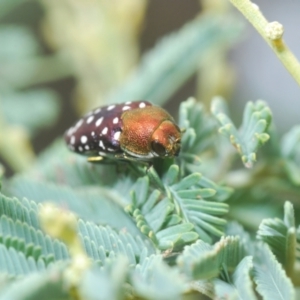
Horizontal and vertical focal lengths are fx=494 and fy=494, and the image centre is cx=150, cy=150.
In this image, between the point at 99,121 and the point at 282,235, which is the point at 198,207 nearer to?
the point at 282,235

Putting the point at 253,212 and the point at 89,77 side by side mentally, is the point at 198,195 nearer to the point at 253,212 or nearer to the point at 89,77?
the point at 253,212

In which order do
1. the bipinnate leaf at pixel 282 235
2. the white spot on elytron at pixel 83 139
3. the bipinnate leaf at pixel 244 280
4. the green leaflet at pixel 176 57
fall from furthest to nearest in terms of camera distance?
the green leaflet at pixel 176 57 < the white spot on elytron at pixel 83 139 < the bipinnate leaf at pixel 282 235 < the bipinnate leaf at pixel 244 280

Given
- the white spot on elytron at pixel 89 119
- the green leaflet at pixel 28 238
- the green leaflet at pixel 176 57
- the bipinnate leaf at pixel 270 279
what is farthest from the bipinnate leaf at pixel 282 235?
the green leaflet at pixel 176 57

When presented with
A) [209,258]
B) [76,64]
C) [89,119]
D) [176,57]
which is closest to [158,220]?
[209,258]

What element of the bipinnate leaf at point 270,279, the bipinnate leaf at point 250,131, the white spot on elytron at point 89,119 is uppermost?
the bipinnate leaf at point 250,131

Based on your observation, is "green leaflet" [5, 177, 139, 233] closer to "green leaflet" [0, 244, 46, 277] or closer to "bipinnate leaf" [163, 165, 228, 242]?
"bipinnate leaf" [163, 165, 228, 242]

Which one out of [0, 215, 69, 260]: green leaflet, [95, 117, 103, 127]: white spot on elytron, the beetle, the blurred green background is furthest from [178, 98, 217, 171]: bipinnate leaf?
the blurred green background

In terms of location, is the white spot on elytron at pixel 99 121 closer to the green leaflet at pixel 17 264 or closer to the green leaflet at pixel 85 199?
the green leaflet at pixel 85 199

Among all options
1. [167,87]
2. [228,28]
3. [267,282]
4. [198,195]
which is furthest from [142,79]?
[267,282]
